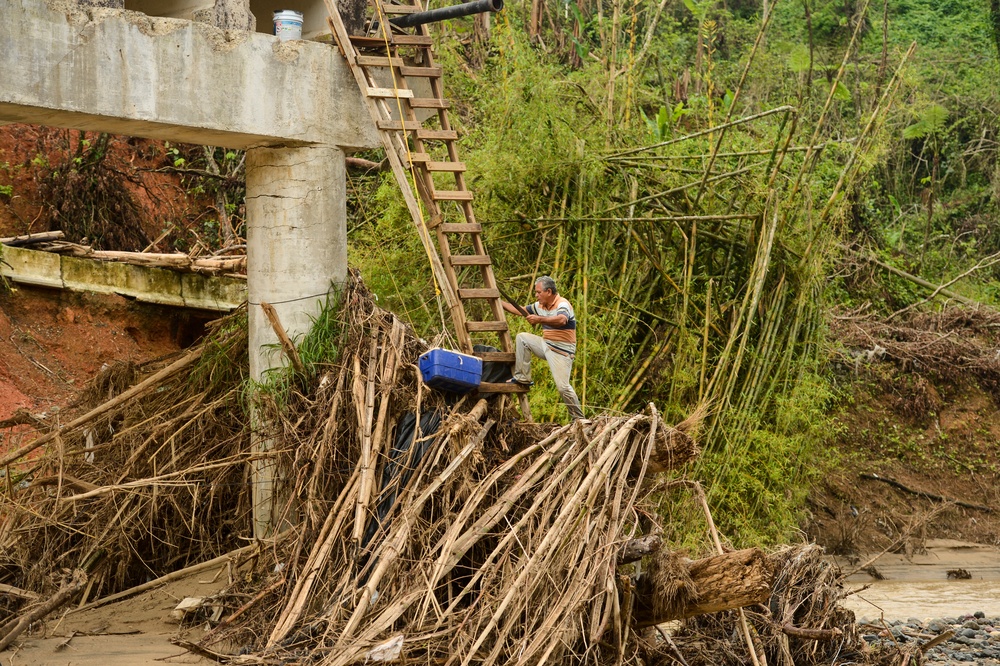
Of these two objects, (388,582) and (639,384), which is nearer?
(388,582)

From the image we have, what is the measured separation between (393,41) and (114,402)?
123 inches

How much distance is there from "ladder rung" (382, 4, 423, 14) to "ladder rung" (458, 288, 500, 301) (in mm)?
2068

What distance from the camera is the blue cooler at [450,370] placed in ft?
22.7

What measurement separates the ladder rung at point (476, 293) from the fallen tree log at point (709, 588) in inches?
86.0

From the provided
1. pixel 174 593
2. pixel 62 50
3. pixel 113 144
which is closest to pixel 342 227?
pixel 62 50

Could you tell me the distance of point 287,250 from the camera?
7770 millimetres

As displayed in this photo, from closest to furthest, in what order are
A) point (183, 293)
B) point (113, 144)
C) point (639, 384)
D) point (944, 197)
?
point (639, 384), point (183, 293), point (113, 144), point (944, 197)

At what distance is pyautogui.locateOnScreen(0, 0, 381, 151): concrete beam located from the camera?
674 centimetres

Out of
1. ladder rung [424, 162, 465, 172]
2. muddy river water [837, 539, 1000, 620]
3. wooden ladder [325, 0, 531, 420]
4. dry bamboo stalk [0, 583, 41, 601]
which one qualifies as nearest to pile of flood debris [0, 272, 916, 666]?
dry bamboo stalk [0, 583, 41, 601]

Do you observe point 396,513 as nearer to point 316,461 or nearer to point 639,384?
point 316,461

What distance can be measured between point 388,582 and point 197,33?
359 centimetres

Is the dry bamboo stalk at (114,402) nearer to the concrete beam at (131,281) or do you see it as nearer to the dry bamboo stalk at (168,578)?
the dry bamboo stalk at (168,578)

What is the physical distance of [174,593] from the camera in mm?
7625

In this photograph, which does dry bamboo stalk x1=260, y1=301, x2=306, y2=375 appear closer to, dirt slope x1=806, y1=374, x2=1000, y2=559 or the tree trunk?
the tree trunk
